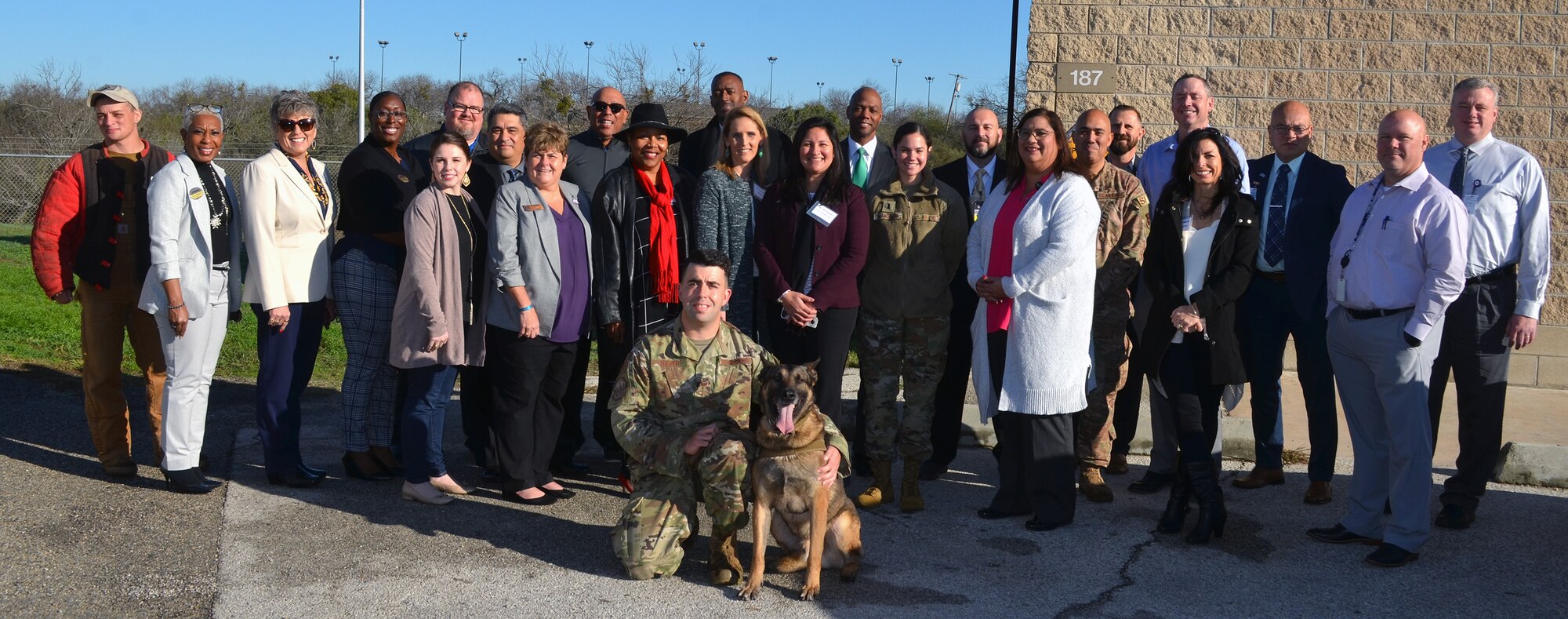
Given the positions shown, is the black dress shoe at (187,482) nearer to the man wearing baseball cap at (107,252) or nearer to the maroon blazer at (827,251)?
the man wearing baseball cap at (107,252)

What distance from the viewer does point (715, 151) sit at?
Answer: 686cm

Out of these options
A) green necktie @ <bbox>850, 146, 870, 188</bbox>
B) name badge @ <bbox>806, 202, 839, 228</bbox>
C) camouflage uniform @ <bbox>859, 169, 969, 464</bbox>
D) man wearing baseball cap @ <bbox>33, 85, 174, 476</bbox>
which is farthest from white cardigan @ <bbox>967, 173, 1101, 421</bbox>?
man wearing baseball cap @ <bbox>33, 85, 174, 476</bbox>

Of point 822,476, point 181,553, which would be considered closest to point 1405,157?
point 822,476

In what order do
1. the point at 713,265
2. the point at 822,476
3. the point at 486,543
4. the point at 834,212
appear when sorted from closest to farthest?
1. the point at 822,476
2. the point at 713,265
3. the point at 486,543
4. the point at 834,212

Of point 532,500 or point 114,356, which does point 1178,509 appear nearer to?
point 532,500

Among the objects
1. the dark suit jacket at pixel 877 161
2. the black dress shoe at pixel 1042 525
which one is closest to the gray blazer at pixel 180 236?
the dark suit jacket at pixel 877 161

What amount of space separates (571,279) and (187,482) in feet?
6.67

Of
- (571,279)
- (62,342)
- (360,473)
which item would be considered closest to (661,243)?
(571,279)

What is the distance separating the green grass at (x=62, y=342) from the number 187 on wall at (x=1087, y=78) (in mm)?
5711

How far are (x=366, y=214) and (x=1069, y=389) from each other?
344cm

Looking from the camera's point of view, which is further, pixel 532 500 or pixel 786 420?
pixel 532 500

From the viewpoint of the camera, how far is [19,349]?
941 cm

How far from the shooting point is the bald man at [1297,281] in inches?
223

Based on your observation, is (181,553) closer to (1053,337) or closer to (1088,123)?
(1053,337)
